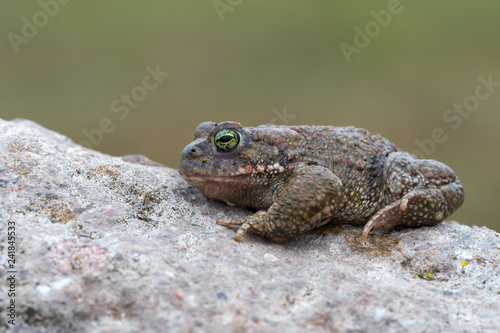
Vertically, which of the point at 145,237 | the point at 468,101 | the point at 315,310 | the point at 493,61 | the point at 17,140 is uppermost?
the point at 493,61

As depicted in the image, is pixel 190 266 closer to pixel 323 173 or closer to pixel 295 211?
pixel 295 211

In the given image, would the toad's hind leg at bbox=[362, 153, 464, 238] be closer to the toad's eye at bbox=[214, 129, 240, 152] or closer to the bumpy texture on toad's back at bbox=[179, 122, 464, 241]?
the bumpy texture on toad's back at bbox=[179, 122, 464, 241]

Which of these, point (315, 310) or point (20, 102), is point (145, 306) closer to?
point (315, 310)

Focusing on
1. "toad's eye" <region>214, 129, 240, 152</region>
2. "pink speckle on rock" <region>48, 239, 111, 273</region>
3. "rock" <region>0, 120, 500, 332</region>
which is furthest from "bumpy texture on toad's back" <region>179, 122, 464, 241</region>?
"pink speckle on rock" <region>48, 239, 111, 273</region>

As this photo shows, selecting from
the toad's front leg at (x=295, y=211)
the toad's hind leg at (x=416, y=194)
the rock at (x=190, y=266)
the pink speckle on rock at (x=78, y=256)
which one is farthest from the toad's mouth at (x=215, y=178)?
the pink speckle on rock at (x=78, y=256)

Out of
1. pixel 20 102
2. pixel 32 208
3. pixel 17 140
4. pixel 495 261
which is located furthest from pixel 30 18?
pixel 495 261

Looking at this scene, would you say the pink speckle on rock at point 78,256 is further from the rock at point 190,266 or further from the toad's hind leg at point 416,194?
the toad's hind leg at point 416,194

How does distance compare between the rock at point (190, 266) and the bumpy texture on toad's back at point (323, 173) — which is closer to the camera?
the rock at point (190, 266)
